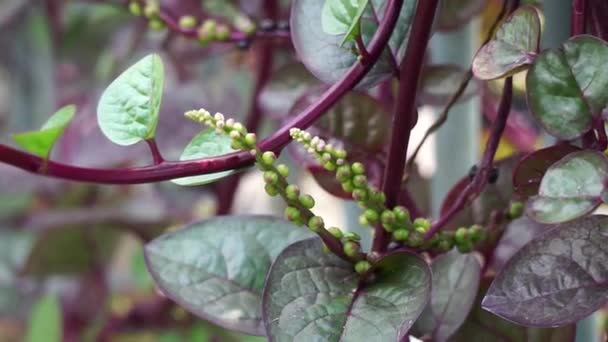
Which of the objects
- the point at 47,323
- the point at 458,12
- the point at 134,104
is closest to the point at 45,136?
the point at 134,104

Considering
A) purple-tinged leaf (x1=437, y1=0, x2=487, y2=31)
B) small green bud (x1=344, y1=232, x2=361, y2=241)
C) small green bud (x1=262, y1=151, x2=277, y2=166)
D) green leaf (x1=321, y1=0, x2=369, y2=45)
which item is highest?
green leaf (x1=321, y1=0, x2=369, y2=45)

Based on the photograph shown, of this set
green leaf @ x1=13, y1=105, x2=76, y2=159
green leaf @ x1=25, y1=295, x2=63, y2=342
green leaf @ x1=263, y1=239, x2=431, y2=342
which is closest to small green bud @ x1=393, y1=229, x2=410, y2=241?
green leaf @ x1=263, y1=239, x2=431, y2=342

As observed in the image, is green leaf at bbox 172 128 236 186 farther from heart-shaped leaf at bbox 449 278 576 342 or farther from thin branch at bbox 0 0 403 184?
heart-shaped leaf at bbox 449 278 576 342

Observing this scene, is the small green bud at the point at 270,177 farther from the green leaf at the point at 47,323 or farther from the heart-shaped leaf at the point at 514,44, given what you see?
the green leaf at the point at 47,323

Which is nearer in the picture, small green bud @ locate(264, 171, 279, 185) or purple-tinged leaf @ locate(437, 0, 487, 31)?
small green bud @ locate(264, 171, 279, 185)

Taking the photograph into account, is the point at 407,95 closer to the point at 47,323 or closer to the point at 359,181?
the point at 359,181

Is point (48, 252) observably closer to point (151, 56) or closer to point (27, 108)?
point (27, 108)

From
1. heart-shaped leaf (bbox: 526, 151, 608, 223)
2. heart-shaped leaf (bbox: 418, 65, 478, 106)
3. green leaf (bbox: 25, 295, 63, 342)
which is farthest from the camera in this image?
green leaf (bbox: 25, 295, 63, 342)
